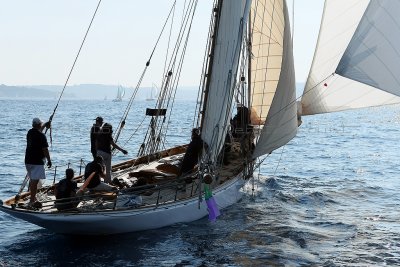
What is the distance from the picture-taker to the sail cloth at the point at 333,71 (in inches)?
595

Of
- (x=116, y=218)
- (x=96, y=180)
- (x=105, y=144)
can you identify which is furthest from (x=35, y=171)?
(x=105, y=144)

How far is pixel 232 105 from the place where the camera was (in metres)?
20.5

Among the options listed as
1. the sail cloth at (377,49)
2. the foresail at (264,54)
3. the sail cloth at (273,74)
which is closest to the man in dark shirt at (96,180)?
the sail cloth at (273,74)

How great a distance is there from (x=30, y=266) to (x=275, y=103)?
28.4 feet

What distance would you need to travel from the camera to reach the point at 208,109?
20.2m

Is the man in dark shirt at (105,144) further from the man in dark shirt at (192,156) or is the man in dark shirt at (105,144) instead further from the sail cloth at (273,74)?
the sail cloth at (273,74)

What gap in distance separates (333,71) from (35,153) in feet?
26.2

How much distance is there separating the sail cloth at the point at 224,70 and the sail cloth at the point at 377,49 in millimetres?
5175

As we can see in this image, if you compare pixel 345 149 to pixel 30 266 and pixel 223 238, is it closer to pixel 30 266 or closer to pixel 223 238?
pixel 223 238

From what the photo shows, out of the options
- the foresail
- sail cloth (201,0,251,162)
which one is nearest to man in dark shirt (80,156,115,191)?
sail cloth (201,0,251,162)

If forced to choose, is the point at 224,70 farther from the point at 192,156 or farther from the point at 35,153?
the point at 35,153

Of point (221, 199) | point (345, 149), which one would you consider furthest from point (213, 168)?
point (345, 149)

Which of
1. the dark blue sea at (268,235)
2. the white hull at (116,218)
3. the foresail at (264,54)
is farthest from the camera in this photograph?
the foresail at (264,54)

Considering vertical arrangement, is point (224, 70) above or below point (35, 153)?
above
